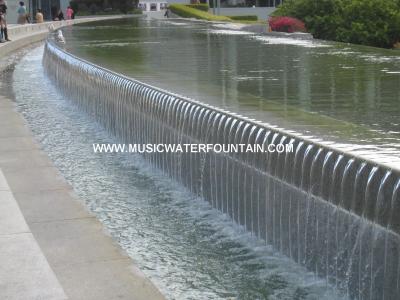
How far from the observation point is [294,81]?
426 inches

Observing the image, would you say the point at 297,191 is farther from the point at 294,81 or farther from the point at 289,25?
the point at 289,25

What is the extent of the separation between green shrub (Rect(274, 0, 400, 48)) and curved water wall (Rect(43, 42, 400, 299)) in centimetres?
1403

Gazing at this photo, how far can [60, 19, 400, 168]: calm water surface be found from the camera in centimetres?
623

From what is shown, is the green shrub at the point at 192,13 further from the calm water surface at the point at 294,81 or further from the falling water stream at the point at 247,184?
the falling water stream at the point at 247,184

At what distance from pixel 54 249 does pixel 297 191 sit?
5.87 feet

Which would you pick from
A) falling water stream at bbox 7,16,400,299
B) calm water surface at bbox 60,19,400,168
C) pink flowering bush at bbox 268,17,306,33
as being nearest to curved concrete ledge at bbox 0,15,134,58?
calm water surface at bbox 60,19,400,168

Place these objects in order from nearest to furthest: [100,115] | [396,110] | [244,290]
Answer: [244,290] → [396,110] → [100,115]

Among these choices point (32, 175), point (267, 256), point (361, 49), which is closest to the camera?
point (267, 256)

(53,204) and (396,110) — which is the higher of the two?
(396,110)

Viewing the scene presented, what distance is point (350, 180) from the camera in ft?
15.5

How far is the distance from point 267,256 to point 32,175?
2.58 metres

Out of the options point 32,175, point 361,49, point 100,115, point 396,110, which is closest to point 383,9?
point 361,49

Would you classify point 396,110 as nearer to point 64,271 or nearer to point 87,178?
point 87,178

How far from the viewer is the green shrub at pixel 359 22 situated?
2170cm
